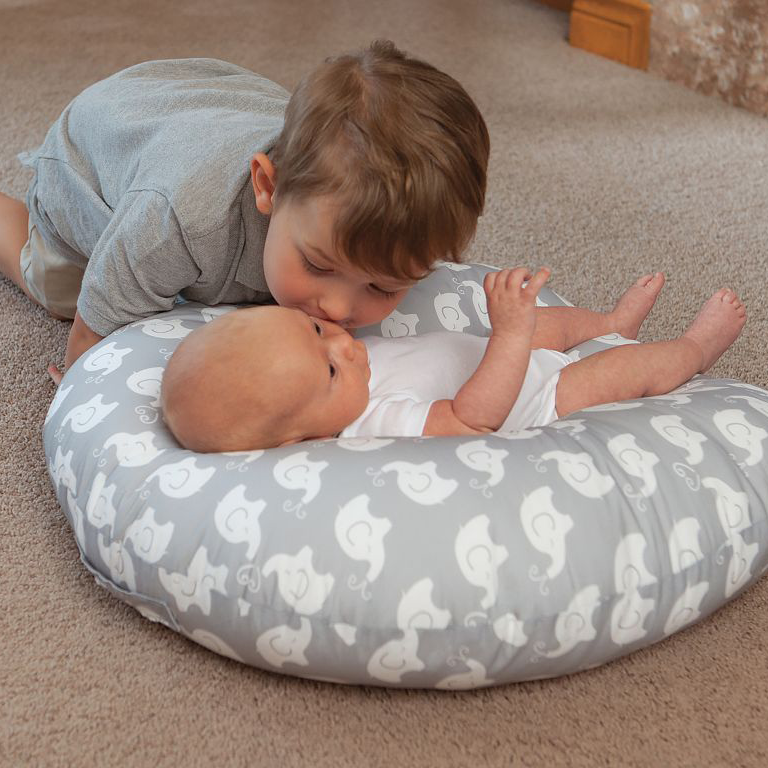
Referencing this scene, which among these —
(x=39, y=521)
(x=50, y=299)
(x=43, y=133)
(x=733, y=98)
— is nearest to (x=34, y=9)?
(x=43, y=133)

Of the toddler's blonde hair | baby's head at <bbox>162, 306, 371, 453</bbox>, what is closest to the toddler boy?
the toddler's blonde hair

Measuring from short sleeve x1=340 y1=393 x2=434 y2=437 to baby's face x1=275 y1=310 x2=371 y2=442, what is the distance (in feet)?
0.05

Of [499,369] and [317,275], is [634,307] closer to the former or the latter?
[499,369]

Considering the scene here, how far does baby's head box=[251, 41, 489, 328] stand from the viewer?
104 cm

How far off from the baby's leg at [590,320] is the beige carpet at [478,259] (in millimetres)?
173

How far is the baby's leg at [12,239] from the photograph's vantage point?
5.45 feet

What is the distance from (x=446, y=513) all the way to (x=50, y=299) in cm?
89

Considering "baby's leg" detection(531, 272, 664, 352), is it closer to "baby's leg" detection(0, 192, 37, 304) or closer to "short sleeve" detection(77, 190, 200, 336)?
"short sleeve" detection(77, 190, 200, 336)

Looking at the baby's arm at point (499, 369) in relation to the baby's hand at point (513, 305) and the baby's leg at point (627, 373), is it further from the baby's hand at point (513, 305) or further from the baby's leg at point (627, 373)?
the baby's leg at point (627, 373)

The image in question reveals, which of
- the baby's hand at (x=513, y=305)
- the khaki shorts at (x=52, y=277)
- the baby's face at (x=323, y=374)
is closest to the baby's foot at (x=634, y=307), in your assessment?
the baby's hand at (x=513, y=305)

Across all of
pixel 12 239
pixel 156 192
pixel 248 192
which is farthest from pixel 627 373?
pixel 12 239

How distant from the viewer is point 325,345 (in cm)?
A: 112

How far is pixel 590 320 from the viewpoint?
4.59 ft

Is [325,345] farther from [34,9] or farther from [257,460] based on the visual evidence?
[34,9]
